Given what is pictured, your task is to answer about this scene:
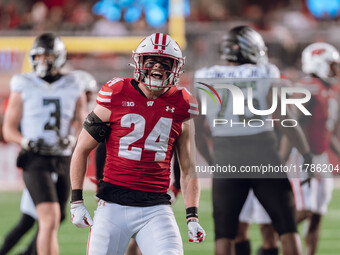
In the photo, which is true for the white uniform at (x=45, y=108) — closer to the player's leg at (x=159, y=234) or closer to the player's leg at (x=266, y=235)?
the player's leg at (x=266, y=235)

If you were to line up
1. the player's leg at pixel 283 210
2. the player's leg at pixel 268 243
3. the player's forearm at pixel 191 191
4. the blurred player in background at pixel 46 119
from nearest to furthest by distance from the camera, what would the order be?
the player's forearm at pixel 191 191 → the player's leg at pixel 283 210 → the blurred player in background at pixel 46 119 → the player's leg at pixel 268 243

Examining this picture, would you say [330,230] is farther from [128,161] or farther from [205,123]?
[128,161]

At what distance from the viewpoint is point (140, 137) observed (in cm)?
383

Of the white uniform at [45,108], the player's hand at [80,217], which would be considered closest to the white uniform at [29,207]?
the white uniform at [45,108]

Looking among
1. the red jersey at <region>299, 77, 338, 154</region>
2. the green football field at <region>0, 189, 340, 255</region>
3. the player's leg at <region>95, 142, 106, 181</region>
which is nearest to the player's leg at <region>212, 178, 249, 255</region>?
the player's leg at <region>95, 142, 106, 181</region>

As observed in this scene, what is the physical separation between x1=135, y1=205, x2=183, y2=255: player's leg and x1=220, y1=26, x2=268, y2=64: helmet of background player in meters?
1.49

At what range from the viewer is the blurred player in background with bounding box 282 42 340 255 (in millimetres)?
6445

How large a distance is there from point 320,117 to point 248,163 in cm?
197

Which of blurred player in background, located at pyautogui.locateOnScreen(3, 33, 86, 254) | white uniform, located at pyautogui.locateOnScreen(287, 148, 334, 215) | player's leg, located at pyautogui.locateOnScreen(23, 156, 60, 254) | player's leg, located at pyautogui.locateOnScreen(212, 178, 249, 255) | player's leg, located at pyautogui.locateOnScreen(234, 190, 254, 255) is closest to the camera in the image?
player's leg, located at pyautogui.locateOnScreen(212, 178, 249, 255)

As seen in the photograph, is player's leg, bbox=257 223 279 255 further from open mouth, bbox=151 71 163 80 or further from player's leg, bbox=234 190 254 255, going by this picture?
open mouth, bbox=151 71 163 80

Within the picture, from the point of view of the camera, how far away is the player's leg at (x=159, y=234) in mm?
3693

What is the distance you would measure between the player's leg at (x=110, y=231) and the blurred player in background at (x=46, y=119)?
158 cm

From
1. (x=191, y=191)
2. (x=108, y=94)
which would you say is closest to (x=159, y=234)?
(x=191, y=191)

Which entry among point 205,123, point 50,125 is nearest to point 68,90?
point 50,125
